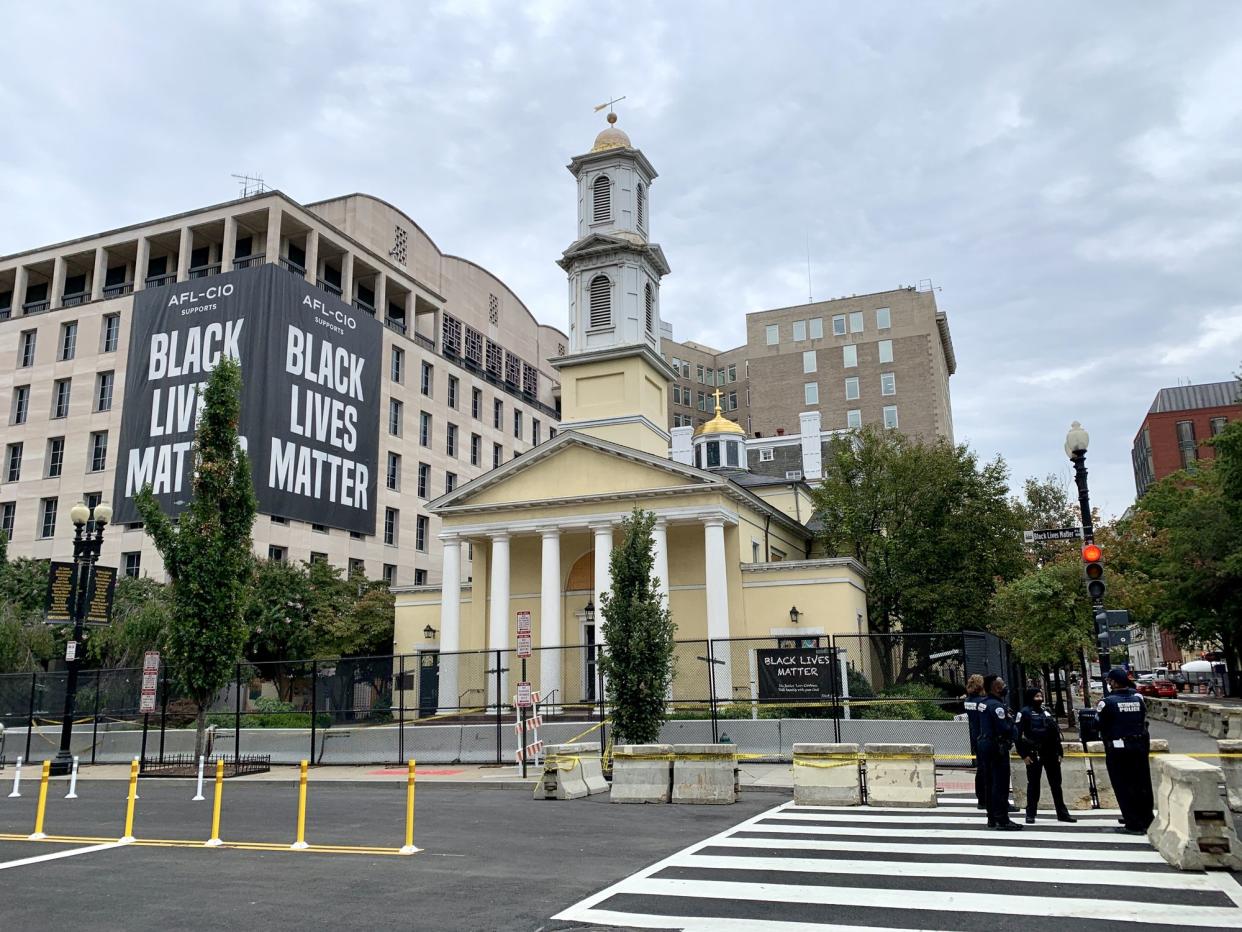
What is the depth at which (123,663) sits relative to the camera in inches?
1550

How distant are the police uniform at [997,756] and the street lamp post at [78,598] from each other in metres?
21.3

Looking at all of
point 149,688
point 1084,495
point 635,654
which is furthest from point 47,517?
point 1084,495

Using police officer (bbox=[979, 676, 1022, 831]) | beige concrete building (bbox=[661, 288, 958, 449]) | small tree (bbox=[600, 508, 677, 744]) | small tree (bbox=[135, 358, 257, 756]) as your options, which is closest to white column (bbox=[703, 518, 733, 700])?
small tree (bbox=[600, 508, 677, 744])

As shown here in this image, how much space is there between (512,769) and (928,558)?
25.4m

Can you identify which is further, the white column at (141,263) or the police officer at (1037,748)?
the white column at (141,263)

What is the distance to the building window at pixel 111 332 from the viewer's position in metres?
56.7

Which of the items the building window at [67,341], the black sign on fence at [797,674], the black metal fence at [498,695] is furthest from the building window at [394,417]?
the black sign on fence at [797,674]

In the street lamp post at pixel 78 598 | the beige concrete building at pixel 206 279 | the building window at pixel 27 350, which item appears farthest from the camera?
the building window at pixel 27 350

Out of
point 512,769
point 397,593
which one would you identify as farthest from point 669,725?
point 397,593

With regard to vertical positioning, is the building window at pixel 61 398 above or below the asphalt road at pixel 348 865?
above

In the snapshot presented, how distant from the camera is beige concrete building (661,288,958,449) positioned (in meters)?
87.4

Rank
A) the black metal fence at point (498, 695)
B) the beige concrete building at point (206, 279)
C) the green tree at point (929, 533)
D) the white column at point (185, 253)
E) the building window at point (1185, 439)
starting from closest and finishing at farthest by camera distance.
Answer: the black metal fence at point (498, 695), the green tree at point (929, 533), the beige concrete building at point (206, 279), the white column at point (185, 253), the building window at point (1185, 439)

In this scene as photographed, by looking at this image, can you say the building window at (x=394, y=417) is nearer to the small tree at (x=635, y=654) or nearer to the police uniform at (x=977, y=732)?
the small tree at (x=635, y=654)

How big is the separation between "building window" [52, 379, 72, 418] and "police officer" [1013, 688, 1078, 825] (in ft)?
192
